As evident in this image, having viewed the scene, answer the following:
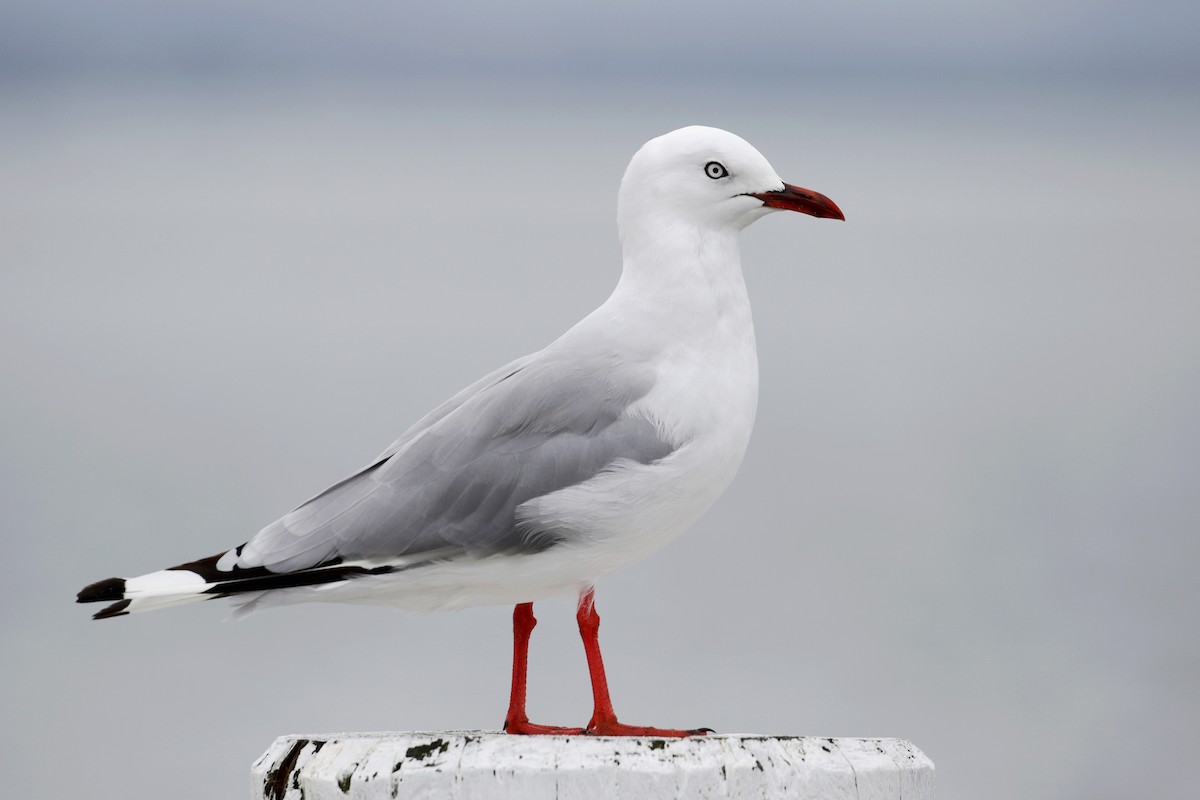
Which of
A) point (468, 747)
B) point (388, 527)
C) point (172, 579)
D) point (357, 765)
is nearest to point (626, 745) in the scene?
point (468, 747)

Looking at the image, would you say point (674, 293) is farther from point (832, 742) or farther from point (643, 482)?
point (832, 742)

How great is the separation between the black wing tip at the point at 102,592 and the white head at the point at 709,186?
154 centimetres

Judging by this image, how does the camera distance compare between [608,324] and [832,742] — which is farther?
[608,324]

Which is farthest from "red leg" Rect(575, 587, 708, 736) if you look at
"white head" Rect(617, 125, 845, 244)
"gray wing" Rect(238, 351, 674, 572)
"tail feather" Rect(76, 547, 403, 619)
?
"white head" Rect(617, 125, 845, 244)

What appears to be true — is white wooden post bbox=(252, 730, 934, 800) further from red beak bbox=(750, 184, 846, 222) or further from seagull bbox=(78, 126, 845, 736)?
red beak bbox=(750, 184, 846, 222)

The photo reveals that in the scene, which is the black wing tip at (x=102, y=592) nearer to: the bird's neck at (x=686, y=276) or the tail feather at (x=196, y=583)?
the tail feather at (x=196, y=583)

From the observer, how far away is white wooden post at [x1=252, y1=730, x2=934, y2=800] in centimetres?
234

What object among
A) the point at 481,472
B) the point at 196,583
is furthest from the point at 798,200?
the point at 196,583

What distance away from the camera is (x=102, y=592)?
2.75m

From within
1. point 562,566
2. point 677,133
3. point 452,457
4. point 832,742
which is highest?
point 677,133

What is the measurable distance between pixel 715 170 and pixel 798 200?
0.23m

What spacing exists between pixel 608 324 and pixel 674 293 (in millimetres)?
184

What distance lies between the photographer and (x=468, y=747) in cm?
244

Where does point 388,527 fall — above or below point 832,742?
above
